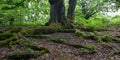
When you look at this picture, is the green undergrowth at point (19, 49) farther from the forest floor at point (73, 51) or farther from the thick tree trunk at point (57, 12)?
the thick tree trunk at point (57, 12)

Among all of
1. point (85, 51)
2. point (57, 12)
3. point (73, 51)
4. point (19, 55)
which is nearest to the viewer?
point (19, 55)

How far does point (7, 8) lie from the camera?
19203mm

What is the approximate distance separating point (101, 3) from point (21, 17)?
31.7 ft

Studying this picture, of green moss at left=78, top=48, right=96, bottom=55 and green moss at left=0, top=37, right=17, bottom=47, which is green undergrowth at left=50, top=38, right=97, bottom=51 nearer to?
green moss at left=78, top=48, right=96, bottom=55

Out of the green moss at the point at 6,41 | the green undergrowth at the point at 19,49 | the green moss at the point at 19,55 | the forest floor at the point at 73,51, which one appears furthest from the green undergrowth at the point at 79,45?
the green moss at the point at 19,55

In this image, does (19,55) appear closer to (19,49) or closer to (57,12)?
(19,49)

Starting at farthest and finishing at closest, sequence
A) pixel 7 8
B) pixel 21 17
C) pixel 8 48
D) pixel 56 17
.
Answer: pixel 21 17 → pixel 7 8 → pixel 56 17 → pixel 8 48

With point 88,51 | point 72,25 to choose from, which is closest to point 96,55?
point 88,51

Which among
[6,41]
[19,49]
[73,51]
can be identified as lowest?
[73,51]

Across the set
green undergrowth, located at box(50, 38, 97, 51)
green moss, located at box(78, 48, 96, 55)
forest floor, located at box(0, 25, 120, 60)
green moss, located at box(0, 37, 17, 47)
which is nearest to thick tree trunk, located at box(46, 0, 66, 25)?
forest floor, located at box(0, 25, 120, 60)

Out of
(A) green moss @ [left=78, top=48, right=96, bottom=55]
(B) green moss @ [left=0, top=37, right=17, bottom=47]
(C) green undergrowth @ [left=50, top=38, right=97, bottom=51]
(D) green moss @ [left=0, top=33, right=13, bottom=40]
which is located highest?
(D) green moss @ [left=0, top=33, right=13, bottom=40]

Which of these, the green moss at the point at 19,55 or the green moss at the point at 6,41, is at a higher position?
the green moss at the point at 6,41

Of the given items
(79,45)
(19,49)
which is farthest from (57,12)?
(19,49)

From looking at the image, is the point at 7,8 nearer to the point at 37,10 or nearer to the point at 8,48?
the point at 37,10
